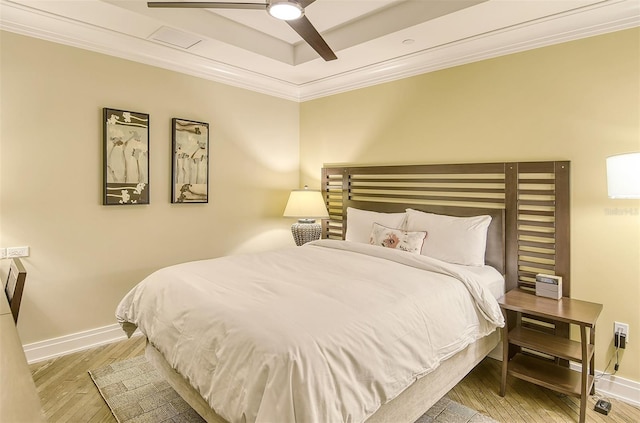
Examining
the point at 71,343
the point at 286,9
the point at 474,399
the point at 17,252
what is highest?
the point at 286,9

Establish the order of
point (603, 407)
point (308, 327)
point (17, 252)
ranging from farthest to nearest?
point (17, 252)
point (603, 407)
point (308, 327)

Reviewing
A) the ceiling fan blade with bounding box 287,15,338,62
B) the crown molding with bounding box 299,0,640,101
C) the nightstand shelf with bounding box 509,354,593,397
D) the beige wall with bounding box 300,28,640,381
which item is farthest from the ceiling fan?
the nightstand shelf with bounding box 509,354,593,397

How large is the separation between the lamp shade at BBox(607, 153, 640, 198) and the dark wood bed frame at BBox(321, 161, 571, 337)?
43 centimetres

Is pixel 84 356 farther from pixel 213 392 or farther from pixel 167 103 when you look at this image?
pixel 167 103

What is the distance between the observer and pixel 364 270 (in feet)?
8.05

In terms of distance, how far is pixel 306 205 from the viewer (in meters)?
3.98

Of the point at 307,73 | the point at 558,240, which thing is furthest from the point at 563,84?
the point at 307,73

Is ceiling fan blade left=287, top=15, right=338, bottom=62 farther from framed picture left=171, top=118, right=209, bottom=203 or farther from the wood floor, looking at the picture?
the wood floor

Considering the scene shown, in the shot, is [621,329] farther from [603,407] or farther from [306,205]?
[306,205]

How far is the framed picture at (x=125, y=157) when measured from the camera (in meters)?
3.08

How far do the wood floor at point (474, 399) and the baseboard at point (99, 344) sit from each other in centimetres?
6

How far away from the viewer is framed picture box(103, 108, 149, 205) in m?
3.08

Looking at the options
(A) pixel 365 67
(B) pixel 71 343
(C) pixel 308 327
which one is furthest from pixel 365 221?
(B) pixel 71 343

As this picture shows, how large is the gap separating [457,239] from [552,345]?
927 mm
